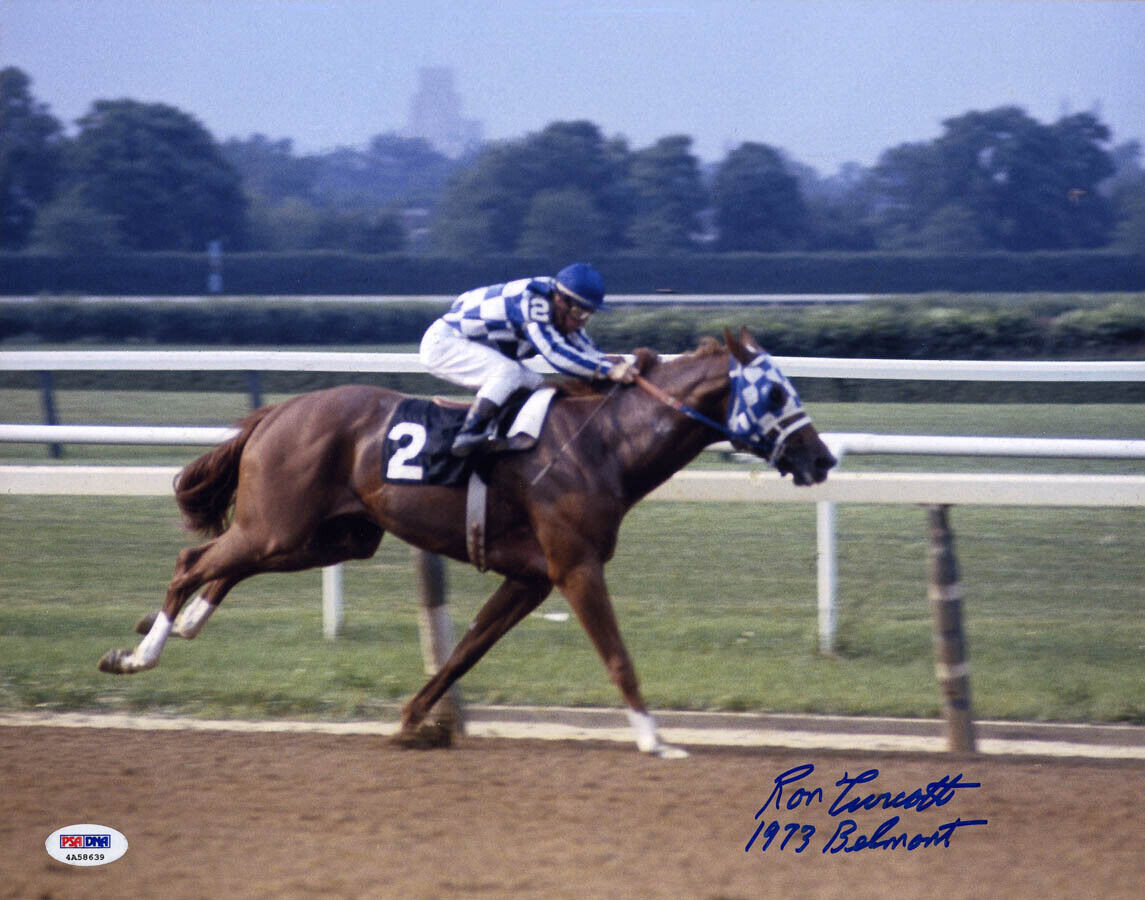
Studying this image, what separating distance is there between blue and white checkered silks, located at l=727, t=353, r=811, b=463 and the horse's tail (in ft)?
5.24

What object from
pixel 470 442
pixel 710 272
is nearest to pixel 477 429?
pixel 470 442

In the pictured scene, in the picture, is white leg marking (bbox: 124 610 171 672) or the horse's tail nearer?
white leg marking (bbox: 124 610 171 672)

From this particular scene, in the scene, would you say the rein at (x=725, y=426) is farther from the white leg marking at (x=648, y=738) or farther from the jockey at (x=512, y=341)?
the white leg marking at (x=648, y=738)

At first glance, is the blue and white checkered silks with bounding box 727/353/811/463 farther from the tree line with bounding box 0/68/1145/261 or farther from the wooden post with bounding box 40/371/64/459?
the tree line with bounding box 0/68/1145/261

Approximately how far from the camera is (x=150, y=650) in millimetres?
4430

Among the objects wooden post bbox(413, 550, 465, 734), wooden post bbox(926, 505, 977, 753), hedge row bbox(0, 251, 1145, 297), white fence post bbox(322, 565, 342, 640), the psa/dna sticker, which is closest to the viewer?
the psa/dna sticker

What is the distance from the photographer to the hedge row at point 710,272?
11453 mm

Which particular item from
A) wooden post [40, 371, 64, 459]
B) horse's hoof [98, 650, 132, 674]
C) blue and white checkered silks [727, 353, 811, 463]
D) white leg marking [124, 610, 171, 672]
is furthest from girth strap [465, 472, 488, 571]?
wooden post [40, 371, 64, 459]

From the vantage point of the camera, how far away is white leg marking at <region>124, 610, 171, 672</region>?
174 inches

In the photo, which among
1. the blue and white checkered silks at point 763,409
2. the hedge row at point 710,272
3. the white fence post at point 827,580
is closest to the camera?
the blue and white checkered silks at point 763,409

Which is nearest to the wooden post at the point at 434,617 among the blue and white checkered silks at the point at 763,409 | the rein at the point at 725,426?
the rein at the point at 725,426

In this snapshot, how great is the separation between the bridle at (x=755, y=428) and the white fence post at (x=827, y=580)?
1.13 m
